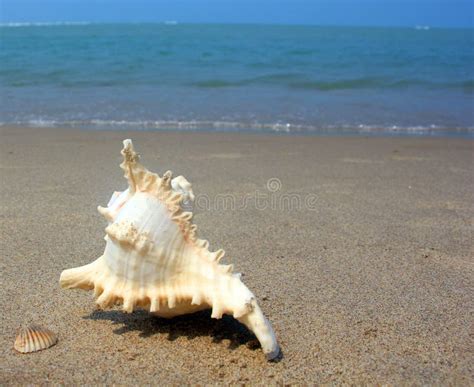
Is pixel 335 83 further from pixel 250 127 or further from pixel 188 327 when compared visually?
pixel 188 327

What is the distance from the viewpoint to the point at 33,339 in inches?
86.0

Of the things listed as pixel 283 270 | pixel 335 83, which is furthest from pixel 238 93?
pixel 283 270

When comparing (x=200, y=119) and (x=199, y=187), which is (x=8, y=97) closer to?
(x=200, y=119)

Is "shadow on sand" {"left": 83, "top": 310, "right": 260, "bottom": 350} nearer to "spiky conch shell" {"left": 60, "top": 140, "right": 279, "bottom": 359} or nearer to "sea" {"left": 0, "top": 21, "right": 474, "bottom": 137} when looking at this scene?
"spiky conch shell" {"left": 60, "top": 140, "right": 279, "bottom": 359}

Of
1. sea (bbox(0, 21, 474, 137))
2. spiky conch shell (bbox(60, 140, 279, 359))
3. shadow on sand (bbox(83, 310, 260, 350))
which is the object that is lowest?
shadow on sand (bbox(83, 310, 260, 350))

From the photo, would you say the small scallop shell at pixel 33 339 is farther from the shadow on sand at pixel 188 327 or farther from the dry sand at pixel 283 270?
the shadow on sand at pixel 188 327

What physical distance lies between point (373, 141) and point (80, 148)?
3.77 meters

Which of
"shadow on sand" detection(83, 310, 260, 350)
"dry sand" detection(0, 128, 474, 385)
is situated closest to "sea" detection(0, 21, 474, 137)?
"dry sand" detection(0, 128, 474, 385)

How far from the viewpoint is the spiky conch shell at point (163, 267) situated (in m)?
2.10

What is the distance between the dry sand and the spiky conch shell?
19 centimetres

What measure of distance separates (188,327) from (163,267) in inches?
13.3

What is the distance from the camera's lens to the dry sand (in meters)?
2.13

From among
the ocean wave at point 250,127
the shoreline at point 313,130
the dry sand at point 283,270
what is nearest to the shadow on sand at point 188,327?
the dry sand at point 283,270

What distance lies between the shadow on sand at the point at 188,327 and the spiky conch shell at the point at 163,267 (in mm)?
98
